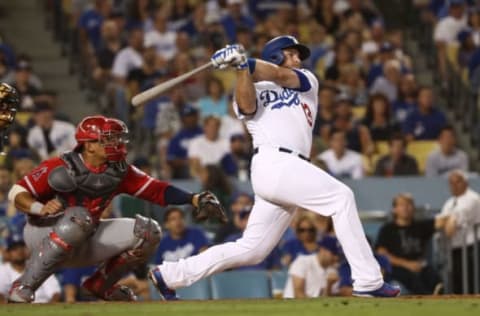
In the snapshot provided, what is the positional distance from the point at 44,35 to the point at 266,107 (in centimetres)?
953

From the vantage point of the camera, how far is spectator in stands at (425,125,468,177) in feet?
51.2

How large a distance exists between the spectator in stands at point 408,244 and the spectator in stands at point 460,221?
0.44 feet

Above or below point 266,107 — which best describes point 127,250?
below

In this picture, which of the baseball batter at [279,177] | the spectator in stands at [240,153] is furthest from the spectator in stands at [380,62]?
the baseball batter at [279,177]

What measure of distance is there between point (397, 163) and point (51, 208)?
6248 millimetres

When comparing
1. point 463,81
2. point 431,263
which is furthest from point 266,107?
point 463,81

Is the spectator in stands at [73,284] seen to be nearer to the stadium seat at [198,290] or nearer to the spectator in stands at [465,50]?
the stadium seat at [198,290]

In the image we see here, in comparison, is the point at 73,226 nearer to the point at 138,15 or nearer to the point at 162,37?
the point at 162,37

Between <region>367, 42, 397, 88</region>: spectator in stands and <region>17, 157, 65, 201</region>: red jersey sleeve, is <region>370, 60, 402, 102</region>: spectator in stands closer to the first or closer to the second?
<region>367, 42, 397, 88</region>: spectator in stands

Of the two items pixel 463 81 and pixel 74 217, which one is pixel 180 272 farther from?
pixel 463 81

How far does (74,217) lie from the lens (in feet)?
32.5

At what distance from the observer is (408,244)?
13.6 metres

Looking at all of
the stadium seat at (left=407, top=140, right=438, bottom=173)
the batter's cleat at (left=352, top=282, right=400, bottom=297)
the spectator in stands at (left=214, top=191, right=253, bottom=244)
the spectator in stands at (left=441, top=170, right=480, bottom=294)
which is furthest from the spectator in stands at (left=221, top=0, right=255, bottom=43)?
the batter's cleat at (left=352, top=282, right=400, bottom=297)

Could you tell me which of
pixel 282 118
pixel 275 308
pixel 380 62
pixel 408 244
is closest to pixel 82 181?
pixel 282 118
